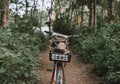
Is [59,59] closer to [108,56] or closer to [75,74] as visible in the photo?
[108,56]

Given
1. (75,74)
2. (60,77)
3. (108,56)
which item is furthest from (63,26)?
(60,77)

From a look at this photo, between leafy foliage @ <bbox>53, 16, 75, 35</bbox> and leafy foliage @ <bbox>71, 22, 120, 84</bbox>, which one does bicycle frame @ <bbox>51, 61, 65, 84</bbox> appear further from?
leafy foliage @ <bbox>53, 16, 75, 35</bbox>

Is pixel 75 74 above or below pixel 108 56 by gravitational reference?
below

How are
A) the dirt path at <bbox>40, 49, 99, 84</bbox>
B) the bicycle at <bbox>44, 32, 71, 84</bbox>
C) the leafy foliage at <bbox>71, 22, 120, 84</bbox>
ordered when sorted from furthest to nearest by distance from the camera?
the dirt path at <bbox>40, 49, 99, 84</bbox> → the leafy foliage at <bbox>71, 22, 120, 84</bbox> → the bicycle at <bbox>44, 32, 71, 84</bbox>

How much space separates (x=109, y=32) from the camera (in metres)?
12.1

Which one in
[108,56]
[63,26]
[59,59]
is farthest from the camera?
[63,26]

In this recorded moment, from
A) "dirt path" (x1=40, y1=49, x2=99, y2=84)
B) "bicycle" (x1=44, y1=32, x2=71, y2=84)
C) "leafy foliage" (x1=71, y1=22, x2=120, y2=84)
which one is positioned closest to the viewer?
"bicycle" (x1=44, y1=32, x2=71, y2=84)

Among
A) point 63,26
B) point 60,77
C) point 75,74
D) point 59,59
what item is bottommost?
point 75,74

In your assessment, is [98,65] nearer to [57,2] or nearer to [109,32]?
[109,32]

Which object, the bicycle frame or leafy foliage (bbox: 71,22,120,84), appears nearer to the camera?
the bicycle frame

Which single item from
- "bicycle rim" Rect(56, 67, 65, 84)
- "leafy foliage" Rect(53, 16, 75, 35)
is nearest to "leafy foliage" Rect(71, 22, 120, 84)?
"bicycle rim" Rect(56, 67, 65, 84)

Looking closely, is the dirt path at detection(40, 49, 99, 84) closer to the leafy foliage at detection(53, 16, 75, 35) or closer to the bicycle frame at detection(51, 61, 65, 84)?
the bicycle frame at detection(51, 61, 65, 84)

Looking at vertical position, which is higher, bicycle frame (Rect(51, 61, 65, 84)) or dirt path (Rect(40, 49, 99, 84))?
bicycle frame (Rect(51, 61, 65, 84))

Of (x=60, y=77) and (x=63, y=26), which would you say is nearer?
(x=60, y=77)
